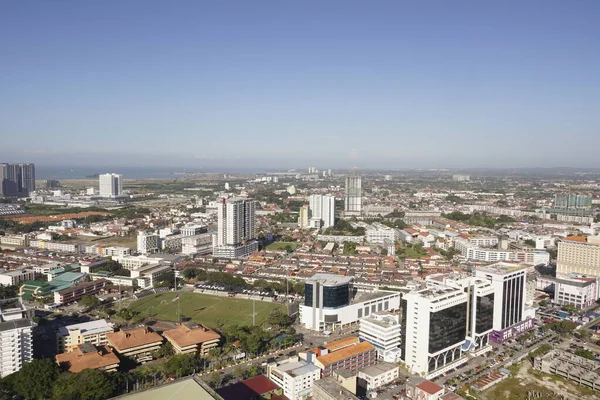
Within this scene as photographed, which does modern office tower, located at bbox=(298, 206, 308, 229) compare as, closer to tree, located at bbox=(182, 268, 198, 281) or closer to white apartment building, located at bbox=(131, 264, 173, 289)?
tree, located at bbox=(182, 268, 198, 281)

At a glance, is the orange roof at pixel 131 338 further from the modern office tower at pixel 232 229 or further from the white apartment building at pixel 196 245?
the white apartment building at pixel 196 245

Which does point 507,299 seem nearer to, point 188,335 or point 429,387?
point 429,387

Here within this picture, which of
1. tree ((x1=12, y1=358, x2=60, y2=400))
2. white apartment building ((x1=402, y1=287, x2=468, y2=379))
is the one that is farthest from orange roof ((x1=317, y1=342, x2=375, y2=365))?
tree ((x1=12, y1=358, x2=60, y2=400))

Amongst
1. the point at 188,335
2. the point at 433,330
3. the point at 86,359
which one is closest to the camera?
the point at 86,359

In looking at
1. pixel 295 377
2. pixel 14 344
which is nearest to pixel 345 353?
pixel 295 377

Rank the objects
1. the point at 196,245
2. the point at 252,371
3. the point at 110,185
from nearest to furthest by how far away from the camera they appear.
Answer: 1. the point at 252,371
2. the point at 196,245
3. the point at 110,185

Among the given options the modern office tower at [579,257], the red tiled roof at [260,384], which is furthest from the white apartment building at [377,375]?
the modern office tower at [579,257]

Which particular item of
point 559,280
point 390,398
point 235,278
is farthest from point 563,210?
point 390,398
